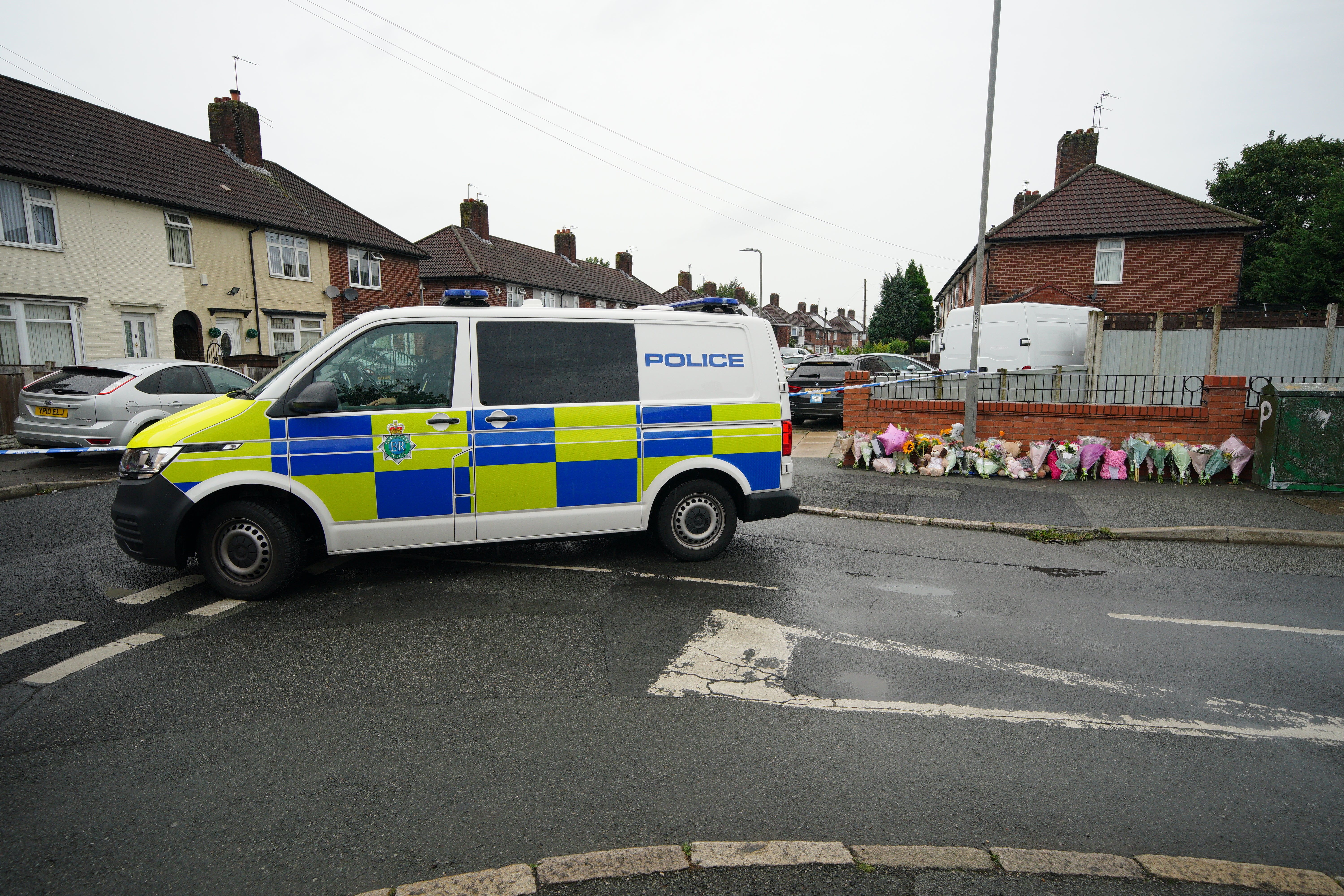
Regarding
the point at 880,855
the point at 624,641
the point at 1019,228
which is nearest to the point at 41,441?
→ the point at 624,641

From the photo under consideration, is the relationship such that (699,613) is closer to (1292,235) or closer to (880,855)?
(880,855)

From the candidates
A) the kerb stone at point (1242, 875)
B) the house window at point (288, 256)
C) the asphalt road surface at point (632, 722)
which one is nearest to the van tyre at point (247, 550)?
the asphalt road surface at point (632, 722)

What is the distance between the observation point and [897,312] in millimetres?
51219

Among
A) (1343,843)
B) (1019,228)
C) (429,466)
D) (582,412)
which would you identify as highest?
(1019,228)

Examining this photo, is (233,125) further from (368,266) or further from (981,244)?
(981,244)

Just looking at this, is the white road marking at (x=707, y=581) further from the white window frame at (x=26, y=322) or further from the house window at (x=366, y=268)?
the house window at (x=366, y=268)

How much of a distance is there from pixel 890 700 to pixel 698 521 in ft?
8.60

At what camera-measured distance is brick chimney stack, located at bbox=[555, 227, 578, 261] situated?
4975 cm

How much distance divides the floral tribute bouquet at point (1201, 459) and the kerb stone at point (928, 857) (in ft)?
31.2

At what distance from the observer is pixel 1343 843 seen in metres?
2.58

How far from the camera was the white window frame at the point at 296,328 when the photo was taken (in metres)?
23.4

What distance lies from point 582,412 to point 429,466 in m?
1.18

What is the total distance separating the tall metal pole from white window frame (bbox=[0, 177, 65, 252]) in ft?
68.0

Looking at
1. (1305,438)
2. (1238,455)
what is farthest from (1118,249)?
(1305,438)
